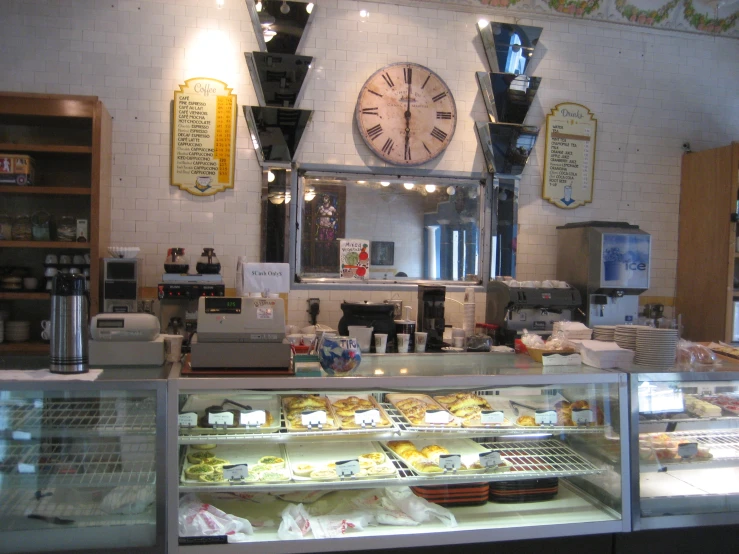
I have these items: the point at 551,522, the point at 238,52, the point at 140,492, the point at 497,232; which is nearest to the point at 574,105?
the point at 497,232

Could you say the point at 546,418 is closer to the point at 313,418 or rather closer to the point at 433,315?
the point at 313,418

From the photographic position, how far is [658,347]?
9.53 ft

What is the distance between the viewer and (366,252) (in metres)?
4.97

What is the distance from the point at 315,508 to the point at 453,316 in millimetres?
2589

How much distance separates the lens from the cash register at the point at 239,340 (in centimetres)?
256

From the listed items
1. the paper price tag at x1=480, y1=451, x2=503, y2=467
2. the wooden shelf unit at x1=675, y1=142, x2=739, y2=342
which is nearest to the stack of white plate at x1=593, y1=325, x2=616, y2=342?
the paper price tag at x1=480, y1=451, x2=503, y2=467

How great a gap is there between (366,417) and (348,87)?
3.06 meters

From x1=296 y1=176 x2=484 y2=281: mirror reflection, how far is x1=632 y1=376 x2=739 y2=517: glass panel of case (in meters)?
2.37

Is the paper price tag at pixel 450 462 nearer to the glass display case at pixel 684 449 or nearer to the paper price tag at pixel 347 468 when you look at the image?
the paper price tag at pixel 347 468

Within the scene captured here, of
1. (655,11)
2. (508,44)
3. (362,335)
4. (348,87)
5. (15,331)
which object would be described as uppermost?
(655,11)

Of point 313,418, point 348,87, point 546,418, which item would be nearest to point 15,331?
point 313,418

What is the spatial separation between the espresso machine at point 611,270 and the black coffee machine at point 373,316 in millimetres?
1583

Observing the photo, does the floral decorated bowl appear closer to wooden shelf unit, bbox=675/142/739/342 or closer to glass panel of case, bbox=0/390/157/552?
glass panel of case, bbox=0/390/157/552

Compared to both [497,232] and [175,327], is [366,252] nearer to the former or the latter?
[497,232]
